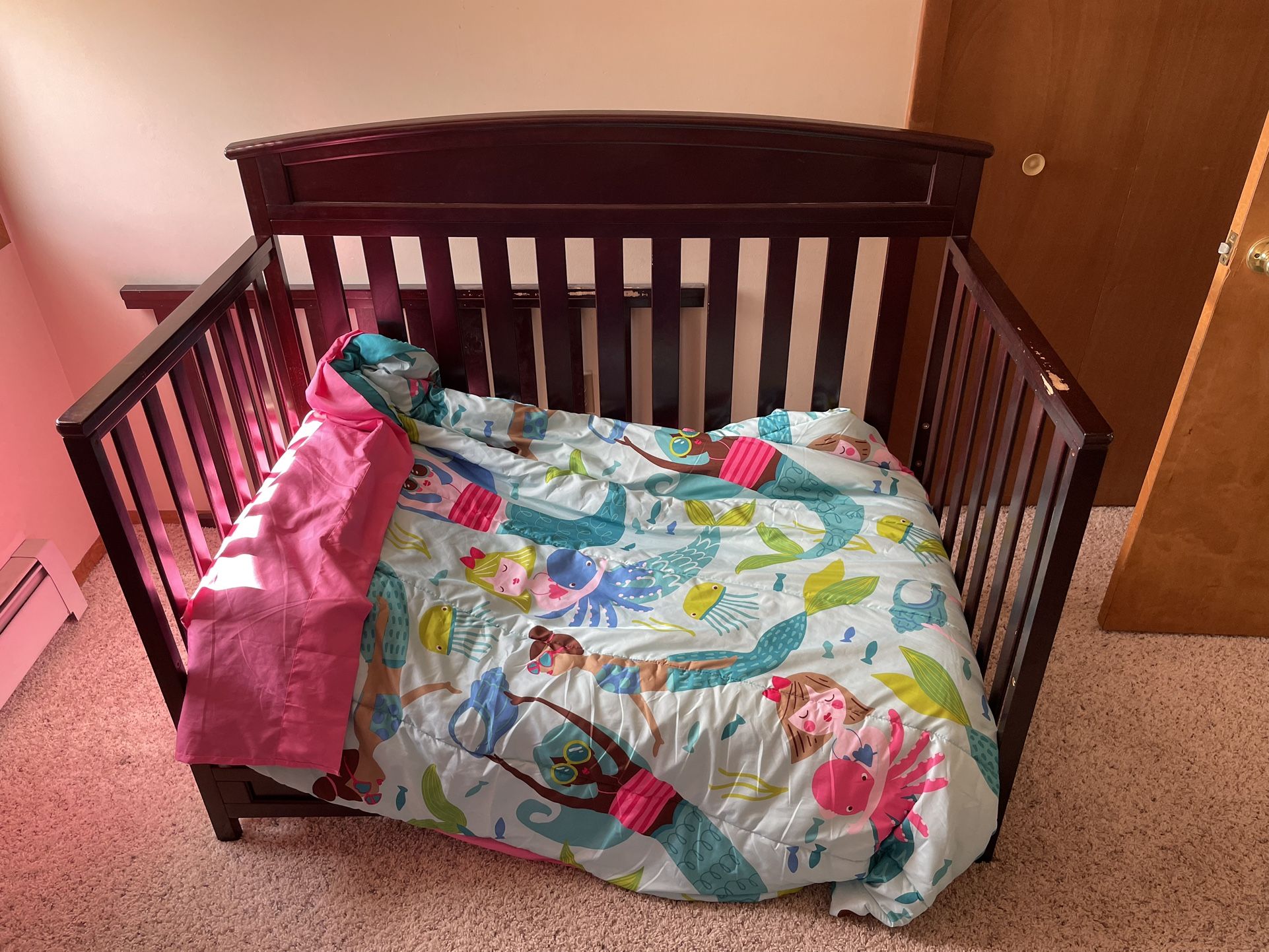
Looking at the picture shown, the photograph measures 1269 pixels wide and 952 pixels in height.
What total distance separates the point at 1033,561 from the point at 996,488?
192 millimetres

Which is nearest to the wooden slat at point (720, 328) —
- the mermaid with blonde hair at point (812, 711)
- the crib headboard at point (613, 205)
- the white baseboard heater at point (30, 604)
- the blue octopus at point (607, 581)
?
the crib headboard at point (613, 205)

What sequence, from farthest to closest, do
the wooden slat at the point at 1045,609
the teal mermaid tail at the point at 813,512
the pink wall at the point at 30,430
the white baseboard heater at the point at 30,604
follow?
the pink wall at the point at 30,430 → the white baseboard heater at the point at 30,604 → the teal mermaid tail at the point at 813,512 → the wooden slat at the point at 1045,609

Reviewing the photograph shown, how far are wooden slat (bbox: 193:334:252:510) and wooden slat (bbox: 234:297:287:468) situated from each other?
0.23 feet

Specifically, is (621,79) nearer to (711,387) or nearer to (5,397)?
(711,387)

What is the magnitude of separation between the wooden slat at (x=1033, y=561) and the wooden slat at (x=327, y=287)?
4.43ft

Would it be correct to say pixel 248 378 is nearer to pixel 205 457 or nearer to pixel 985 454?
pixel 205 457

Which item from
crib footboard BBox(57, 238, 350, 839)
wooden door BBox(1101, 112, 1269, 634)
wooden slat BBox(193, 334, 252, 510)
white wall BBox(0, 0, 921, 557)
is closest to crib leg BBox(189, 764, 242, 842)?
crib footboard BBox(57, 238, 350, 839)

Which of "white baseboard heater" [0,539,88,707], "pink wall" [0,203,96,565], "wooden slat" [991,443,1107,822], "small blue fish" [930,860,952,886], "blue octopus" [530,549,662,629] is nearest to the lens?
"wooden slat" [991,443,1107,822]

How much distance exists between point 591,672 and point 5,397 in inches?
58.9

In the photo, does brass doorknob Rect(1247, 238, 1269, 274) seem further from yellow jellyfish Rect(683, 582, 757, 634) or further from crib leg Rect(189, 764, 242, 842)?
crib leg Rect(189, 764, 242, 842)

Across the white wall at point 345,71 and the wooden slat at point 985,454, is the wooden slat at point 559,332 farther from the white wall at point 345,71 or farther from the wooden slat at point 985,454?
the wooden slat at point 985,454

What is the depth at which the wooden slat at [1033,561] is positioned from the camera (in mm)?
1267

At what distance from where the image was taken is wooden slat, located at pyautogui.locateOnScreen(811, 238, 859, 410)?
1808mm

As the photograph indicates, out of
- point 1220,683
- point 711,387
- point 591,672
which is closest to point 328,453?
point 591,672
